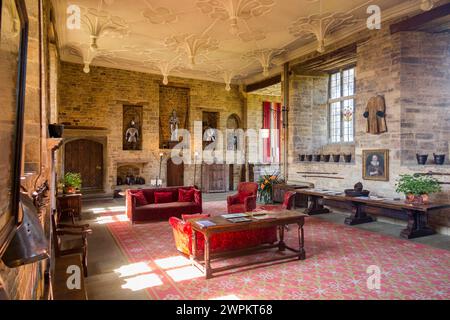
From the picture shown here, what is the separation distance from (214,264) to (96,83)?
902 cm

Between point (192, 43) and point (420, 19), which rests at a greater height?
point (192, 43)

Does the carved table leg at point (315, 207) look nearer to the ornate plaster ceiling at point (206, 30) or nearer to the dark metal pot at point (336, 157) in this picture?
the dark metal pot at point (336, 157)

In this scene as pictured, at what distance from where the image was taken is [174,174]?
12242mm

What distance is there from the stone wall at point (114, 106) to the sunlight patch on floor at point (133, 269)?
731 centimetres

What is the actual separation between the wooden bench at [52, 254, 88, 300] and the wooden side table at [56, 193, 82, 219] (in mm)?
3365

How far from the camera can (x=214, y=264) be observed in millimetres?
4250

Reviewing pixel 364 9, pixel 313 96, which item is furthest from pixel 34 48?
pixel 313 96

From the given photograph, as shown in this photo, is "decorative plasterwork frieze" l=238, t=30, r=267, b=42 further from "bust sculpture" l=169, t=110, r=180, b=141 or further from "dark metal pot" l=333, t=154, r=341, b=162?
"bust sculpture" l=169, t=110, r=180, b=141

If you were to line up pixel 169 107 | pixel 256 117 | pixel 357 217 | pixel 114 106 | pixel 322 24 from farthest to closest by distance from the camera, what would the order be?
pixel 256 117 → pixel 169 107 → pixel 114 106 → pixel 322 24 → pixel 357 217

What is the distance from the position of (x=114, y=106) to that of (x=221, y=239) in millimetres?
8386

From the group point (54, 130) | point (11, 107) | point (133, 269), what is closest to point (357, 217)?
point (133, 269)

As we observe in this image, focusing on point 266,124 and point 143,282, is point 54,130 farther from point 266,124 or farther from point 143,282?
point 266,124

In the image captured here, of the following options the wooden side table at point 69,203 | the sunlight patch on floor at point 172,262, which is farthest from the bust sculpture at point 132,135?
the sunlight patch on floor at point 172,262

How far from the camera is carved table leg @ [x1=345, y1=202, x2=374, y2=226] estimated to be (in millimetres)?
6723
